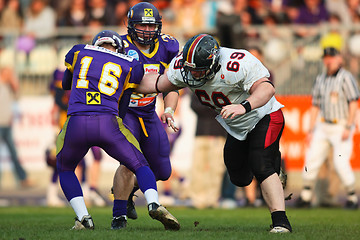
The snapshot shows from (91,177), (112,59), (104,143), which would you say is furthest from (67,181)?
(91,177)

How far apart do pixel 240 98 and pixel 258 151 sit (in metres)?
0.45

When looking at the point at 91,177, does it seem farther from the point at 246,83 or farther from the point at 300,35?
the point at 246,83

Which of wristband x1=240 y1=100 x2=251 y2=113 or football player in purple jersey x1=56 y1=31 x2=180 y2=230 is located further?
football player in purple jersey x1=56 y1=31 x2=180 y2=230

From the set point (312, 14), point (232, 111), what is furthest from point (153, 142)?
point (312, 14)

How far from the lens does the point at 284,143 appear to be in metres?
12.9

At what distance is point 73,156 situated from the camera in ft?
20.6

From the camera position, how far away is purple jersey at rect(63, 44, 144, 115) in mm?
6246

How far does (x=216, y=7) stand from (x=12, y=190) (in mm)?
5134


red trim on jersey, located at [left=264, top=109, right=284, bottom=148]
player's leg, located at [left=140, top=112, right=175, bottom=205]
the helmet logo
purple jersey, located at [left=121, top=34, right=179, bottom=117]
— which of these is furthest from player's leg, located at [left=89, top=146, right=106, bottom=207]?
red trim on jersey, located at [left=264, top=109, right=284, bottom=148]

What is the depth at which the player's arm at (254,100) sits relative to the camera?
5703 mm

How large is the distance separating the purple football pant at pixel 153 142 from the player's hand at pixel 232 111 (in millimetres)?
1741

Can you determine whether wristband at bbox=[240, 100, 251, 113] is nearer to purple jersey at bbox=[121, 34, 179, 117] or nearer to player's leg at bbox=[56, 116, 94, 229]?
player's leg at bbox=[56, 116, 94, 229]

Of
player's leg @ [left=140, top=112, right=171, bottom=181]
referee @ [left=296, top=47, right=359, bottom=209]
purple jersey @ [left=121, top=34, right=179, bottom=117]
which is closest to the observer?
purple jersey @ [left=121, top=34, right=179, bottom=117]

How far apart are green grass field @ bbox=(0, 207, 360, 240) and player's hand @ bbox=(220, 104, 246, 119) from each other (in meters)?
0.94
